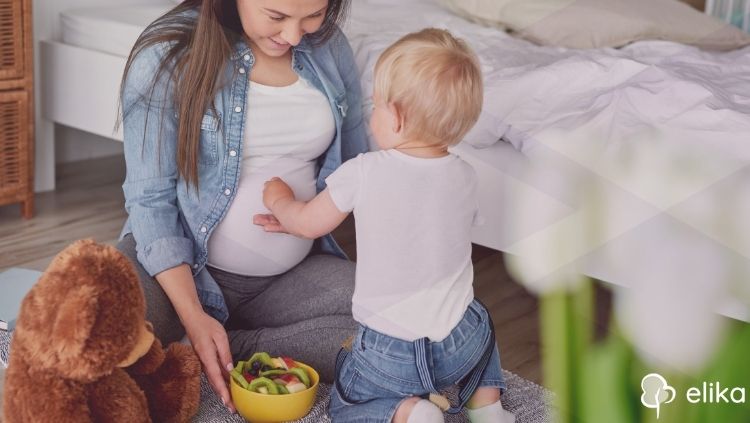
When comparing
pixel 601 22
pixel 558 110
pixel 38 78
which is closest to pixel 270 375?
pixel 558 110

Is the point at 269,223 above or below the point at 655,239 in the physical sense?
below

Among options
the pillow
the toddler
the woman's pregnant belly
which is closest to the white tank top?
the woman's pregnant belly

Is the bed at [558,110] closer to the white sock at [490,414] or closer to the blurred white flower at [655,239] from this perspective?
the blurred white flower at [655,239]

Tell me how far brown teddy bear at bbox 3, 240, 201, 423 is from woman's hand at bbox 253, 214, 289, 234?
10.6 inches

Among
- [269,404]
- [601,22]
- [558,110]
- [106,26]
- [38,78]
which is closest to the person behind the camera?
[269,404]

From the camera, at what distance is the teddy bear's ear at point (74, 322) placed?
98cm

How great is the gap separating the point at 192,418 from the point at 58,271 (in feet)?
1.15

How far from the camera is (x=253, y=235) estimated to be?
1336 millimetres

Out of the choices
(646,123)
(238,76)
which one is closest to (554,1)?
(646,123)

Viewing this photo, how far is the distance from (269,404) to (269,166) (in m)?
0.36

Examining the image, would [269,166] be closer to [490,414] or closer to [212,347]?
[212,347]

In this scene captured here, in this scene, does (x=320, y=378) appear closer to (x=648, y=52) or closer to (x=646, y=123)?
(x=646, y=123)

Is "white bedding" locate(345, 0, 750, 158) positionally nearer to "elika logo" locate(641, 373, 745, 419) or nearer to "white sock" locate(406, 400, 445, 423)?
"white sock" locate(406, 400, 445, 423)

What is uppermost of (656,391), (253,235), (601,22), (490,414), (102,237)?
(656,391)
